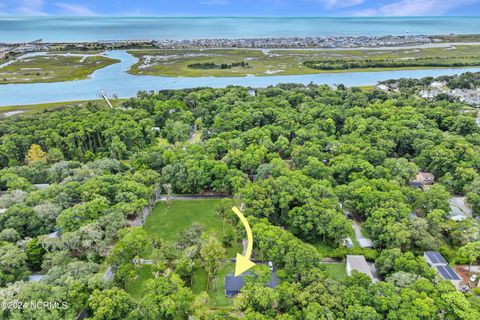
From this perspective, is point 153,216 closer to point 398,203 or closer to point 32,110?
point 398,203

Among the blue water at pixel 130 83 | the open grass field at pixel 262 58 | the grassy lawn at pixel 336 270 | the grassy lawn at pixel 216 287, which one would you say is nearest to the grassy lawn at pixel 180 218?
the grassy lawn at pixel 216 287

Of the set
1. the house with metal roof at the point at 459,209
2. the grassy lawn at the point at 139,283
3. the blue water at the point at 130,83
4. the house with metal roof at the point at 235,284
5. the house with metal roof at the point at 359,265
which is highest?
the blue water at the point at 130,83

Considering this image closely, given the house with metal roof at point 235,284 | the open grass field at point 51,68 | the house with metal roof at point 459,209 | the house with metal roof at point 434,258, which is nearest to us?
the house with metal roof at point 235,284

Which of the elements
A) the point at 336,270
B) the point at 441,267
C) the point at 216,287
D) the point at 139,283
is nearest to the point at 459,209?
the point at 441,267

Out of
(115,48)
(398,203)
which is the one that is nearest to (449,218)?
(398,203)

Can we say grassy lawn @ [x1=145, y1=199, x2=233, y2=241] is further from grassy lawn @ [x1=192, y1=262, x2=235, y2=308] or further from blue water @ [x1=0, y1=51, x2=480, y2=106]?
blue water @ [x1=0, y1=51, x2=480, y2=106]

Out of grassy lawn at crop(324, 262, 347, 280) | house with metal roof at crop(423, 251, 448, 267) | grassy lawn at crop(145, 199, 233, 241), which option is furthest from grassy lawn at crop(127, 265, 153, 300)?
house with metal roof at crop(423, 251, 448, 267)
